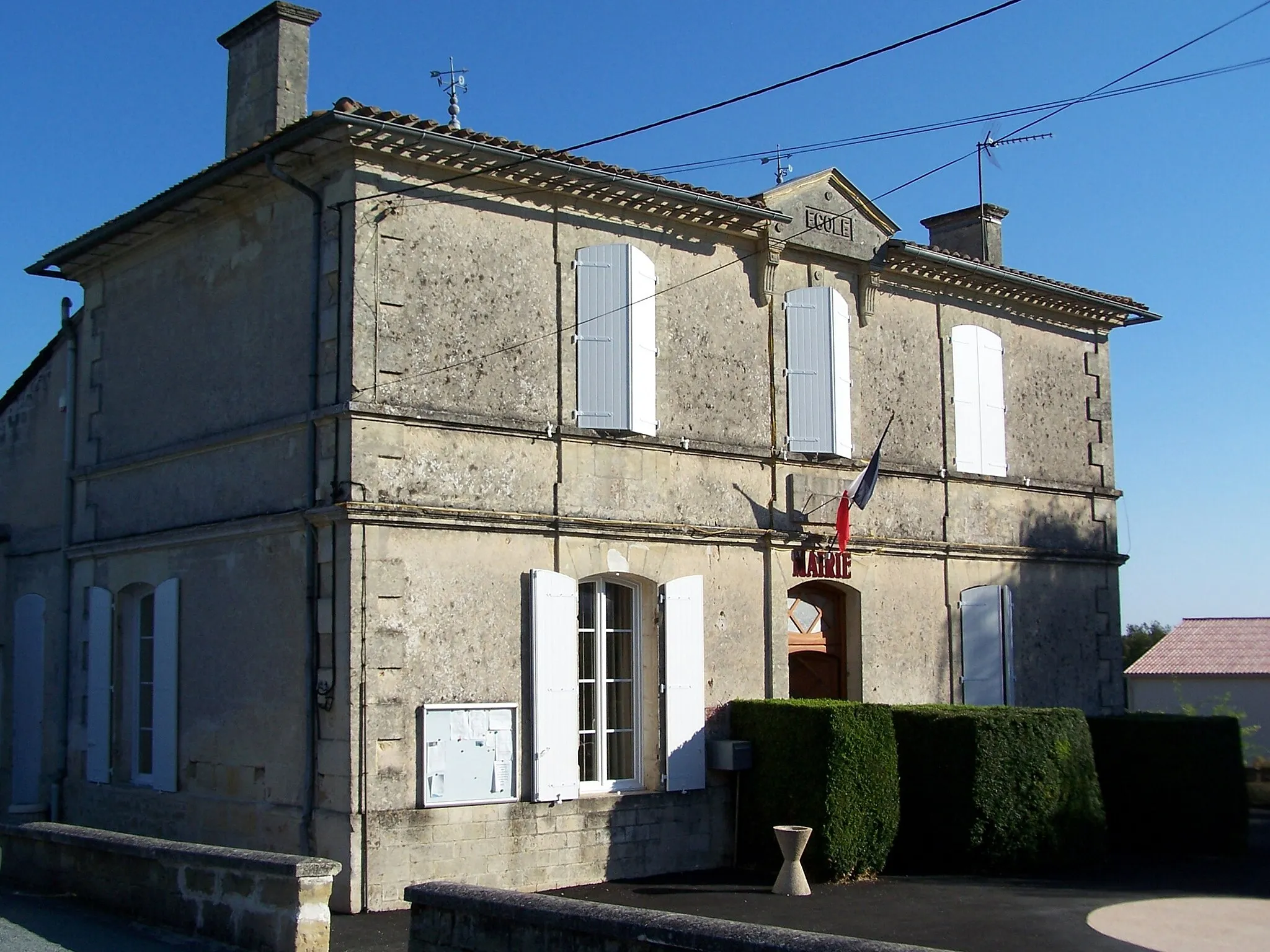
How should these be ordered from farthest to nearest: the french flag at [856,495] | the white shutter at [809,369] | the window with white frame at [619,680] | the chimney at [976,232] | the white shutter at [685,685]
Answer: the chimney at [976,232] → the white shutter at [809,369] → the french flag at [856,495] → the white shutter at [685,685] → the window with white frame at [619,680]

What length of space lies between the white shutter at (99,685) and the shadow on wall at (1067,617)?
31.6 ft

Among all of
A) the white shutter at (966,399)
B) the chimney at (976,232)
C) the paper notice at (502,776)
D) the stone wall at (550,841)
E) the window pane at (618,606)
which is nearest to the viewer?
the stone wall at (550,841)

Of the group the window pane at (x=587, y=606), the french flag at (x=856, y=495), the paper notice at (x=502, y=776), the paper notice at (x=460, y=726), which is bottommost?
the paper notice at (x=502, y=776)

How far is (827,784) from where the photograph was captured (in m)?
11.6

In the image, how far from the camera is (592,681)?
469 inches

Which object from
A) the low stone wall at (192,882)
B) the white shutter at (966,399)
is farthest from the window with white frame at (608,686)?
the white shutter at (966,399)

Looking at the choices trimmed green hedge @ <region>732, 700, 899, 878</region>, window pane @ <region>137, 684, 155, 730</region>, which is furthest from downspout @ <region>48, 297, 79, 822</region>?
trimmed green hedge @ <region>732, 700, 899, 878</region>

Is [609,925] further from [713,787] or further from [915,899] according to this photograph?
[713,787]

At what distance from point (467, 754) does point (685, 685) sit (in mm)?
2298

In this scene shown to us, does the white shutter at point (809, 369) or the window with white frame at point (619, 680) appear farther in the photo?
the white shutter at point (809, 369)

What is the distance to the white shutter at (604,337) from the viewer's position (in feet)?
39.3

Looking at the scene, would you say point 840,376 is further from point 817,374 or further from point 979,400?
point 979,400

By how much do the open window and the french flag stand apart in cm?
223

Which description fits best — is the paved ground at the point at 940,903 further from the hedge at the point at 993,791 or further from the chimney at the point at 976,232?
the chimney at the point at 976,232
